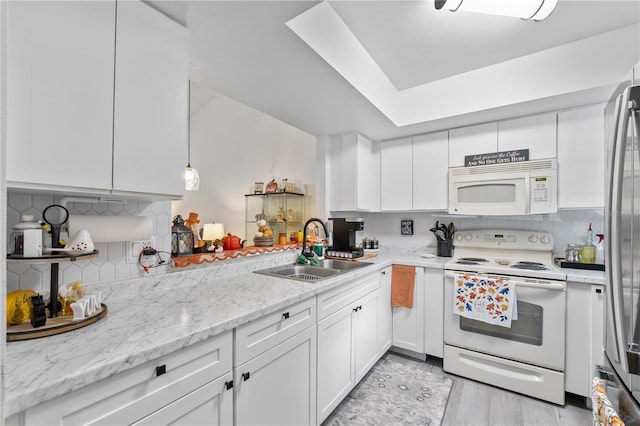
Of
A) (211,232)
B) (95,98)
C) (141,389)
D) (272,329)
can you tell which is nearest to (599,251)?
(272,329)

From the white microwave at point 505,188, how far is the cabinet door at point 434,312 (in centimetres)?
65

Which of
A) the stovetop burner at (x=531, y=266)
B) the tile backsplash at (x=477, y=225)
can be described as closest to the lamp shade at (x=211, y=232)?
the tile backsplash at (x=477, y=225)

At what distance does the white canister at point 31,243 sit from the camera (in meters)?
0.94

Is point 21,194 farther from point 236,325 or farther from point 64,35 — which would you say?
point 236,325

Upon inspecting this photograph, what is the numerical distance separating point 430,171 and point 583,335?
65.6 inches

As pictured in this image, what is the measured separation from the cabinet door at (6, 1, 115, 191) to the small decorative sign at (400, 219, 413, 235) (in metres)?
2.75

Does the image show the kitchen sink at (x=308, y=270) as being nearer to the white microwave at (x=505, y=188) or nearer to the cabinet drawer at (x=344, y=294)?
the cabinet drawer at (x=344, y=294)

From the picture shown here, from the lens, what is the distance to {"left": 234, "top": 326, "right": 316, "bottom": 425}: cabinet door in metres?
1.15

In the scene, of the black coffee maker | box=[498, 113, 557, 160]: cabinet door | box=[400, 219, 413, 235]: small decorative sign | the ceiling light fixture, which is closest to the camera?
the ceiling light fixture

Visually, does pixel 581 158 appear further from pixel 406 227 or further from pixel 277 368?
pixel 277 368

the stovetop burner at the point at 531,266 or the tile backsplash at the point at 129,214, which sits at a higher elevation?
the tile backsplash at the point at 129,214

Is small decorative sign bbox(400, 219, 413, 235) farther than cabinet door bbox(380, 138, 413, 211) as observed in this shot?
Yes

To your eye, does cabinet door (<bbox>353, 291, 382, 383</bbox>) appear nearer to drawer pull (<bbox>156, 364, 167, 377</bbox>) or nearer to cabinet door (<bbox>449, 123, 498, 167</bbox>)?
drawer pull (<bbox>156, 364, 167, 377</bbox>)

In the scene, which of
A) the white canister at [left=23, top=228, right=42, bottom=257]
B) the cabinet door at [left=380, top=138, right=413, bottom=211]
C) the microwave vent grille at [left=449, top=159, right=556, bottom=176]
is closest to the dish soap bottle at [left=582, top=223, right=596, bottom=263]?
the microwave vent grille at [left=449, top=159, right=556, bottom=176]
